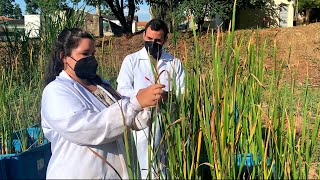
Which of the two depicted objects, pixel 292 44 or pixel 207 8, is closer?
pixel 292 44

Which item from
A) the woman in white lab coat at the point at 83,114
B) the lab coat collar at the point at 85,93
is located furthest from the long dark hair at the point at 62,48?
the lab coat collar at the point at 85,93

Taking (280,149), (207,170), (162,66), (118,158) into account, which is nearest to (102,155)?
(118,158)

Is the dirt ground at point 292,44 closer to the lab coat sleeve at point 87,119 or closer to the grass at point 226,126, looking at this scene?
the grass at point 226,126

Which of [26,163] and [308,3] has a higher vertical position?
[308,3]

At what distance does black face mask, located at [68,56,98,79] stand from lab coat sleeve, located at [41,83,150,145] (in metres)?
0.14

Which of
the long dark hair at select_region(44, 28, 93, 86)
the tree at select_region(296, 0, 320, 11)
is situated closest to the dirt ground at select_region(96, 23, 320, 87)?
the long dark hair at select_region(44, 28, 93, 86)

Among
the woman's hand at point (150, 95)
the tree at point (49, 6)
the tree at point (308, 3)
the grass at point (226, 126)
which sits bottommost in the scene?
the grass at point (226, 126)

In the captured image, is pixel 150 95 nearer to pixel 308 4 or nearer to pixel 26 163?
pixel 26 163

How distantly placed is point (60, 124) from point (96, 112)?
11 cm

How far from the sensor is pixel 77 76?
1619 millimetres

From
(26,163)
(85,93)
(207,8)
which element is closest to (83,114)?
(85,93)

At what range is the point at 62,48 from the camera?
1.68m

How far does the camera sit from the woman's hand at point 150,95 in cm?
138

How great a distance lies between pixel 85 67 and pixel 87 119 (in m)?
0.25
